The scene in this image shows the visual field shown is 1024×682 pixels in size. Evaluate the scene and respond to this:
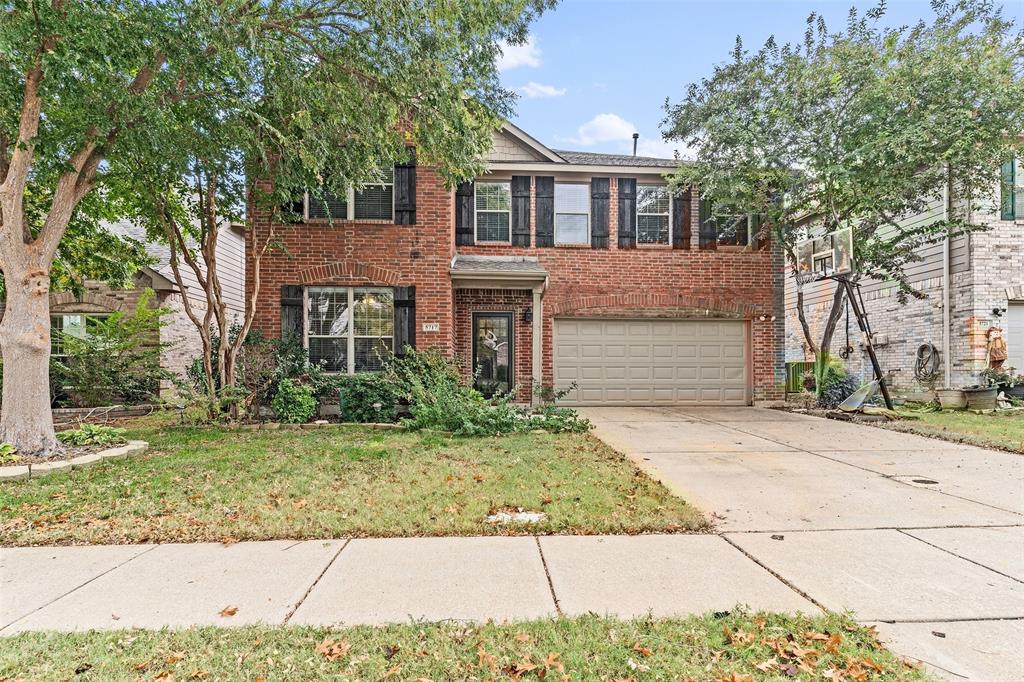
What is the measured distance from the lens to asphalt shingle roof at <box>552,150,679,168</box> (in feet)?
39.1

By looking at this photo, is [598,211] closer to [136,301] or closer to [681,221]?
[681,221]

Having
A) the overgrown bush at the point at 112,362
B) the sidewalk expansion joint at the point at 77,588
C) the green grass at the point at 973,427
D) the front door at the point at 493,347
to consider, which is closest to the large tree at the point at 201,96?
the overgrown bush at the point at 112,362

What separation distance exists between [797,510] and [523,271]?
277 inches

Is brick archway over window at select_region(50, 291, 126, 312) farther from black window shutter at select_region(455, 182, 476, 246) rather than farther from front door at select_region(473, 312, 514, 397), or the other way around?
front door at select_region(473, 312, 514, 397)

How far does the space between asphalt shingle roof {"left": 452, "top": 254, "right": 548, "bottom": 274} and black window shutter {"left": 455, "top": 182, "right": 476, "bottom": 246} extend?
16.9 inches

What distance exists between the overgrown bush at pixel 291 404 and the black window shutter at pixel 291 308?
1.44m

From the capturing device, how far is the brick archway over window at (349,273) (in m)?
9.84

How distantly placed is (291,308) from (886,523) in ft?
30.6

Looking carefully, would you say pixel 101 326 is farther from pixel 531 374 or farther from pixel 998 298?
pixel 998 298

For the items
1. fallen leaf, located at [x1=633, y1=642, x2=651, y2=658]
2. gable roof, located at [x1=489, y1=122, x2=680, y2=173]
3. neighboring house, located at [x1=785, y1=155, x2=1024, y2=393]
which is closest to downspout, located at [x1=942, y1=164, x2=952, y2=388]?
neighboring house, located at [x1=785, y1=155, x2=1024, y2=393]

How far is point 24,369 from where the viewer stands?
5676 millimetres

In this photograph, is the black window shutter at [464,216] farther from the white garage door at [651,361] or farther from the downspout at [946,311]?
the downspout at [946,311]

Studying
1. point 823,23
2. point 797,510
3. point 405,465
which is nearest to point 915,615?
point 797,510

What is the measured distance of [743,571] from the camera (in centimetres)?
293
